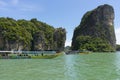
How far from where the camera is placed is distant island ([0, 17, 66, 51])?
358 feet

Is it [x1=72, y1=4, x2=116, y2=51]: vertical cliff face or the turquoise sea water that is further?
[x1=72, y1=4, x2=116, y2=51]: vertical cliff face

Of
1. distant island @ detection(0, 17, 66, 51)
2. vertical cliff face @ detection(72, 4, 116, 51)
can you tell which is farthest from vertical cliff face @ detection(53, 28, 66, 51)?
vertical cliff face @ detection(72, 4, 116, 51)

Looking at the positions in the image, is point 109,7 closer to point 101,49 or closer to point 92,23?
point 92,23

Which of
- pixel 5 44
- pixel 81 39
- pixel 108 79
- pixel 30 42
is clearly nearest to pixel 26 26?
pixel 30 42

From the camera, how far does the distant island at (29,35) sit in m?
109

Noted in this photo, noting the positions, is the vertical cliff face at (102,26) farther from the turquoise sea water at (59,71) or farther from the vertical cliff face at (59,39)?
the turquoise sea water at (59,71)

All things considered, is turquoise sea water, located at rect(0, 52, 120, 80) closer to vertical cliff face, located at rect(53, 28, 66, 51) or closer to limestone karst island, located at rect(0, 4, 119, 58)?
limestone karst island, located at rect(0, 4, 119, 58)

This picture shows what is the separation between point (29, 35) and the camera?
4646 inches

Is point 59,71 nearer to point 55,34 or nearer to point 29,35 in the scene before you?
point 29,35

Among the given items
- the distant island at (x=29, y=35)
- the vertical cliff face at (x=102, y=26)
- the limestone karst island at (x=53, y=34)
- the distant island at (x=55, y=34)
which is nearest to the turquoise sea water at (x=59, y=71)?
the limestone karst island at (x=53, y=34)

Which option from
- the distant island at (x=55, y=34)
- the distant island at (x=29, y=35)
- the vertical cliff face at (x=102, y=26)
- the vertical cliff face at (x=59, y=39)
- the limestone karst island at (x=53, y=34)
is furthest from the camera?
the vertical cliff face at (x=102, y=26)

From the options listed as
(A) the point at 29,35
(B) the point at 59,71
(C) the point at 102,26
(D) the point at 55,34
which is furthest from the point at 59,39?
(B) the point at 59,71

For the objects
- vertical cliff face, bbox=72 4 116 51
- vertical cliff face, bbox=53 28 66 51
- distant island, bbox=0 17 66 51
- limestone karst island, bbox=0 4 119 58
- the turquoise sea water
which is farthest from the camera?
vertical cliff face, bbox=72 4 116 51

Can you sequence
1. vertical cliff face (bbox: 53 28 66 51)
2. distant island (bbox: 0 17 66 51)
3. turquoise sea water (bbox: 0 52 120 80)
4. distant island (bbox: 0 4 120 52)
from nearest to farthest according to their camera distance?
1. turquoise sea water (bbox: 0 52 120 80)
2. distant island (bbox: 0 17 66 51)
3. distant island (bbox: 0 4 120 52)
4. vertical cliff face (bbox: 53 28 66 51)
